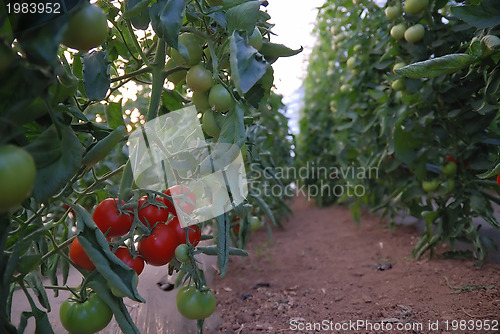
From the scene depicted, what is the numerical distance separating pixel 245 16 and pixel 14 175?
1.38 feet

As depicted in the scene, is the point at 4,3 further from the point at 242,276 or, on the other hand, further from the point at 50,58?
the point at 242,276

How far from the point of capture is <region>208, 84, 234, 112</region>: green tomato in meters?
0.66

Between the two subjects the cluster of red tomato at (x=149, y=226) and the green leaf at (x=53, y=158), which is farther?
the cluster of red tomato at (x=149, y=226)

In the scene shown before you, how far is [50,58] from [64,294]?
91cm

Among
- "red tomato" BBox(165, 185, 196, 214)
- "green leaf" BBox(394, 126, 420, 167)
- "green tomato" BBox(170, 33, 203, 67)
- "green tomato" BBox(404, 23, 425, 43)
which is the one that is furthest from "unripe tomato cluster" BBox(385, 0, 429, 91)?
"red tomato" BBox(165, 185, 196, 214)

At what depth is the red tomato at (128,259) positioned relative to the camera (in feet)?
2.17

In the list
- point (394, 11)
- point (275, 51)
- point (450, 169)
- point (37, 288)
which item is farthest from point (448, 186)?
point (37, 288)

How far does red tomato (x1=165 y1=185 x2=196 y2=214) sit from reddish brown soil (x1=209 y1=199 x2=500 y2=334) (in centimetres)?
42

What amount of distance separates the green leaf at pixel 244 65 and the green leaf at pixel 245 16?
0.20 feet

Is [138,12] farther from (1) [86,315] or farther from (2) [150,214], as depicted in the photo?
(1) [86,315]

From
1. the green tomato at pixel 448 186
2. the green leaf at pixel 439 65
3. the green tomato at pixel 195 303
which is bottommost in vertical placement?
the green tomato at pixel 448 186

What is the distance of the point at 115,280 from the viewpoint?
1.66 ft

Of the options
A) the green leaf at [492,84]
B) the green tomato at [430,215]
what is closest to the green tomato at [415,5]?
the green leaf at [492,84]

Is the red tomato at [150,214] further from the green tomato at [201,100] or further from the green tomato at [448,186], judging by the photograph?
the green tomato at [448,186]
